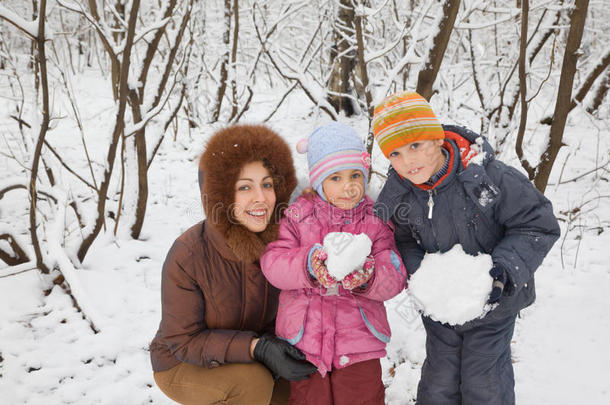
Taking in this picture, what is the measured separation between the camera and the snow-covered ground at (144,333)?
211 cm

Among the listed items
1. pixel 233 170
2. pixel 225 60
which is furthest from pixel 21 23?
pixel 225 60

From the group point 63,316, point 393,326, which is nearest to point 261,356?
point 393,326

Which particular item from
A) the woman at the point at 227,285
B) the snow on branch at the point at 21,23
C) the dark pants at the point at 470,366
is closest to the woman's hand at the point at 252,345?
the woman at the point at 227,285

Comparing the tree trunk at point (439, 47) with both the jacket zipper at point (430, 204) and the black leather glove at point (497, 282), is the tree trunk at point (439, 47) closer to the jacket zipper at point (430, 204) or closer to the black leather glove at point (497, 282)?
the jacket zipper at point (430, 204)

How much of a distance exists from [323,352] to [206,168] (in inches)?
36.9

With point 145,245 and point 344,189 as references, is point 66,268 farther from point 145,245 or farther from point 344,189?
point 344,189

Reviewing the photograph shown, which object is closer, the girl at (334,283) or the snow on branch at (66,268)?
the girl at (334,283)

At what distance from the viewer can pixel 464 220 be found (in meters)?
1.57

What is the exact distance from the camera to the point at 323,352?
1598mm

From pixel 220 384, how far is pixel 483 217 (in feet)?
4.42

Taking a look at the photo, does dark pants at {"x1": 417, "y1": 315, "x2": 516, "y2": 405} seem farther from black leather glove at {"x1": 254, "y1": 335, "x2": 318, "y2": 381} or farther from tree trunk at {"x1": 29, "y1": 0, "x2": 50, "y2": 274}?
tree trunk at {"x1": 29, "y1": 0, "x2": 50, "y2": 274}

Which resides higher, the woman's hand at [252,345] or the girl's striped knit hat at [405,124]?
the girl's striped knit hat at [405,124]

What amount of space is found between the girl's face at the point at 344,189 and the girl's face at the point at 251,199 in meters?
0.29

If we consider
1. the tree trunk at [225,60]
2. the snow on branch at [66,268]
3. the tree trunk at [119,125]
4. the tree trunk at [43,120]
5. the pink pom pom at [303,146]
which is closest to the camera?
the pink pom pom at [303,146]
